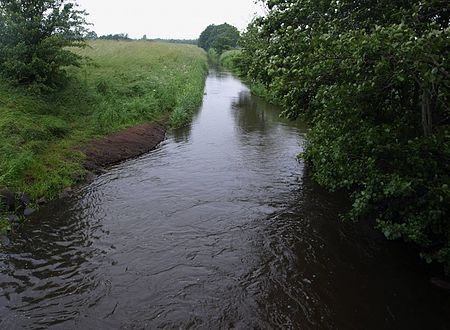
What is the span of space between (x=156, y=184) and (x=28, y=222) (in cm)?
535

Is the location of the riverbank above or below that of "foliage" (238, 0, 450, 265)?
below

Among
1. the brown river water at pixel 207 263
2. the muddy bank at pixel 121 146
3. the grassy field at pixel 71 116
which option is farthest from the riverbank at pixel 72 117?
the brown river water at pixel 207 263

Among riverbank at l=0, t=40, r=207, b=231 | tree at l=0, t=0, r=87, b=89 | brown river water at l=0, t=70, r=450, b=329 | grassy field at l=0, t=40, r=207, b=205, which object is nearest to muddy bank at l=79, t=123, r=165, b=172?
riverbank at l=0, t=40, r=207, b=231

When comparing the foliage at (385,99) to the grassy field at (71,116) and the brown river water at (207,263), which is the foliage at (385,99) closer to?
the brown river water at (207,263)

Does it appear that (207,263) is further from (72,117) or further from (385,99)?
(72,117)

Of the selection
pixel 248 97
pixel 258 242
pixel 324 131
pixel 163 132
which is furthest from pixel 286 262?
pixel 248 97

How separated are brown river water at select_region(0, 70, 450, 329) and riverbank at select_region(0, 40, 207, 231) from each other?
1498 mm

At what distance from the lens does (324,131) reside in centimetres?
1098

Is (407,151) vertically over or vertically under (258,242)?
over

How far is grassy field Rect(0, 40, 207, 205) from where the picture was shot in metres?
15.3

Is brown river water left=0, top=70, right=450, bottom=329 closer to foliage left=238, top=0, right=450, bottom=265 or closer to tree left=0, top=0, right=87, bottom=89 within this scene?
foliage left=238, top=0, right=450, bottom=265

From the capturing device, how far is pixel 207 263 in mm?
11016

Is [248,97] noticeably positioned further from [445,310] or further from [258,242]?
[445,310]

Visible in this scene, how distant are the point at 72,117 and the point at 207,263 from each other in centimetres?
1468
